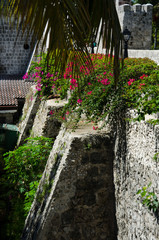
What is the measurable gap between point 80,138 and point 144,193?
160 cm

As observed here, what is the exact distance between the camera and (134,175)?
4.19 m

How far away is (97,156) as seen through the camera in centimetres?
495

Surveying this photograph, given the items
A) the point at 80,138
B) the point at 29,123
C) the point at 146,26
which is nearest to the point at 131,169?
the point at 80,138

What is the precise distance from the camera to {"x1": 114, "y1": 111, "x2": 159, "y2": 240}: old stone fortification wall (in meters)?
3.67

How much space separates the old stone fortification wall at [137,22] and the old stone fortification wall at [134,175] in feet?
52.3

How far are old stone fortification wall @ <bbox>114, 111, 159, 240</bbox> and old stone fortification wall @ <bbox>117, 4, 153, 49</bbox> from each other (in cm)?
1595

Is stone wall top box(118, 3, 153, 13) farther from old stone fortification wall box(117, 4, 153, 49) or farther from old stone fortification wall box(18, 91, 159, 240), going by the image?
old stone fortification wall box(18, 91, 159, 240)

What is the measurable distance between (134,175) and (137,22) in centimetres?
1708

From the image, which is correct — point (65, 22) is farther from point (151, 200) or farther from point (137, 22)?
point (137, 22)

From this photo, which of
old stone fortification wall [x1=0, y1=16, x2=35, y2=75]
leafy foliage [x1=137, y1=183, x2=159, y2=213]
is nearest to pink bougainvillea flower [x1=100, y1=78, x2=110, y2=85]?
leafy foliage [x1=137, y1=183, x2=159, y2=213]

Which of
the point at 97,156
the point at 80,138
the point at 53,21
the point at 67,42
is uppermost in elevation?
the point at 53,21

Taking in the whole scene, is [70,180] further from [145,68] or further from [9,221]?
[9,221]

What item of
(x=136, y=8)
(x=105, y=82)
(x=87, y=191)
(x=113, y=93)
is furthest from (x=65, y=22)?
(x=136, y=8)

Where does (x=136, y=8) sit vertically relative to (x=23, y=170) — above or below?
above
